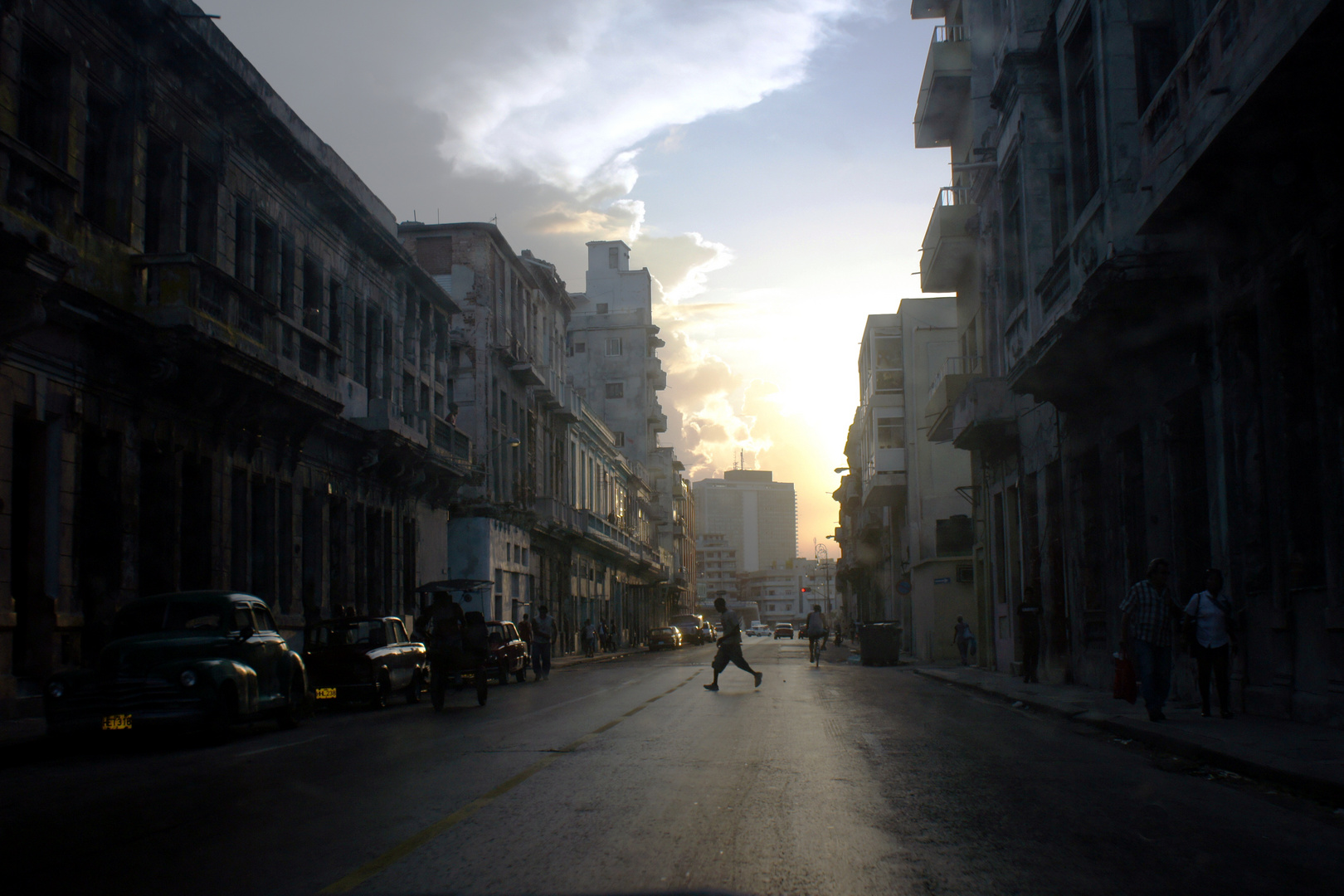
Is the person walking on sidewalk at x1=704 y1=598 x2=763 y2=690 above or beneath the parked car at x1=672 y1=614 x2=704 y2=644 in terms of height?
above

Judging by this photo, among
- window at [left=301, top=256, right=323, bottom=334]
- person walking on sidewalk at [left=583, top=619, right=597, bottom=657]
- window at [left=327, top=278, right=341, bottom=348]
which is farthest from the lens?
person walking on sidewalk at [left=583, top=619, right=597, bottom=657]

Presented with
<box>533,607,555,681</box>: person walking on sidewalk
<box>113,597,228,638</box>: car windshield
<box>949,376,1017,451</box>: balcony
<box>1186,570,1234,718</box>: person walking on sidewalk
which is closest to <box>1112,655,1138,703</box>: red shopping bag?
<box>1186,570,1234,718</box>: person walking on sidewalk

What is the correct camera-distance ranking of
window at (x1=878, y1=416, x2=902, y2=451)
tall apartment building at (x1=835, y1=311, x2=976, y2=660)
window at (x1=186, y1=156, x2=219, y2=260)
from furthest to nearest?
1. window at (x1=878, y1=416, x2=902, y2=451)
2. tall apartment building at (x1=835, y1=311, x2=976, y2=660)
3. window at (x1=186, y1=156, x2=219, y2=260)

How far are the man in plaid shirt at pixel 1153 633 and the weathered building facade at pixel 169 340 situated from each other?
14310 mm

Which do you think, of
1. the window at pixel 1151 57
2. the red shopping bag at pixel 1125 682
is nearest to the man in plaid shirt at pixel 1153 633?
the red shopping bag at pixel 1125 682

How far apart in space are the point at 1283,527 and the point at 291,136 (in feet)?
71.5

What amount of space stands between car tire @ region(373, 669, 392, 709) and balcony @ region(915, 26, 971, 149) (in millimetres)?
21364

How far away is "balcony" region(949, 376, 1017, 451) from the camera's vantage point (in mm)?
27750

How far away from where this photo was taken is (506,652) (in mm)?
29250

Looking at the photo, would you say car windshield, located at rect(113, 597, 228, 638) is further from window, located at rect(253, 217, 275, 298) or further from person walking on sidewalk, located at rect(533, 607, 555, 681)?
person walking on sidewalk, located at rect(533, 607, 555, 681)

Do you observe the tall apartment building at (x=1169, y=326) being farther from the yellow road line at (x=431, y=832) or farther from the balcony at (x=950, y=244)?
the yellow road line at (x=431, y=832)

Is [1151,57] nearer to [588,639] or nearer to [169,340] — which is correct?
[169,340]

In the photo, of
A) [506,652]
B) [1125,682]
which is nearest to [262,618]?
[1125,682]

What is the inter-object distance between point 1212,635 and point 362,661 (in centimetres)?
1301
